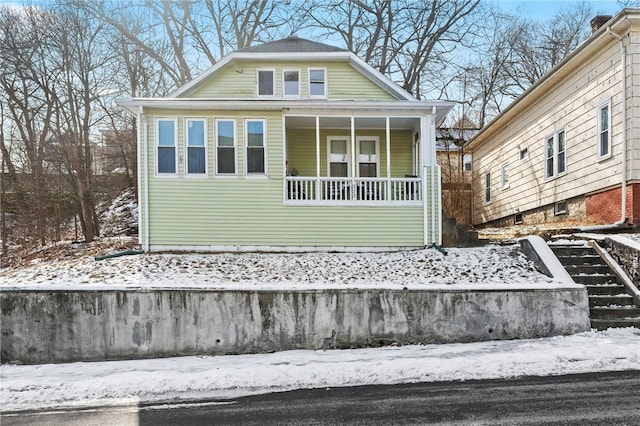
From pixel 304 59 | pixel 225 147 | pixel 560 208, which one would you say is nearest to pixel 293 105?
pixel 225 147

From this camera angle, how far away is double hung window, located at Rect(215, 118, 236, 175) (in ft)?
34.6

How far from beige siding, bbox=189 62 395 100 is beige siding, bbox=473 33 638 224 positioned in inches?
195

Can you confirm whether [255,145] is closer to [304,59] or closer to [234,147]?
[234,147]

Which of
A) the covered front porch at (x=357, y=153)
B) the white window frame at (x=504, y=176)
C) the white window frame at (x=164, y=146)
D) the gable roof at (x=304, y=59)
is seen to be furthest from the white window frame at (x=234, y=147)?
the white window frame at (x=504, y=176)

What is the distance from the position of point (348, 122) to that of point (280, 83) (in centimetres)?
246

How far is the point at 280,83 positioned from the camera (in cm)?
1262

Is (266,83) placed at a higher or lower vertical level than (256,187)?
higher

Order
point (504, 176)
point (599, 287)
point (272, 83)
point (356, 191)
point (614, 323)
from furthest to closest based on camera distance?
point (504, 176) < point (272, 83) < point (356, 191) < point (599, 287) < point (614, 323)

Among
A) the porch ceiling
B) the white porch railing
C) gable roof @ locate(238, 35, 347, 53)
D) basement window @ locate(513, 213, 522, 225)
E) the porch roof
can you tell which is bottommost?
basement window @ locate(513, 213, 522, 225)

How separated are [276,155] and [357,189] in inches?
86.2

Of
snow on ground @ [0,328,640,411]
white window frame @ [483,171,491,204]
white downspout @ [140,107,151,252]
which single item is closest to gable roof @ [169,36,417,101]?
white downspout @ [140,107,151,252]

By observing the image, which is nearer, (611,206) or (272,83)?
(611,206)

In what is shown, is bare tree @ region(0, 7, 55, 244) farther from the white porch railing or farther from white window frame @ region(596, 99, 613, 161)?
white window frame @ region(596, 99, 613, 161)

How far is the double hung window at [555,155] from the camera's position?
A: 12438 mm
